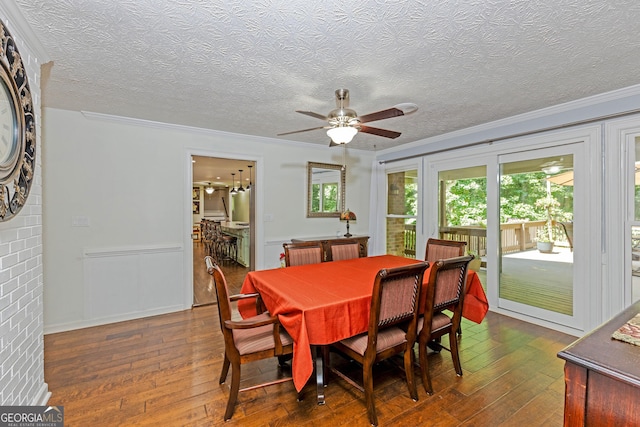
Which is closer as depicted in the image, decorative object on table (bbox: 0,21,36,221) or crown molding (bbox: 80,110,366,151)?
decorative object on table (bbox: 0,21,36,221)

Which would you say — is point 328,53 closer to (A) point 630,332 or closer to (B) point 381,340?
(B) point 381,340

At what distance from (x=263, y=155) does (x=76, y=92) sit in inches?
84.9

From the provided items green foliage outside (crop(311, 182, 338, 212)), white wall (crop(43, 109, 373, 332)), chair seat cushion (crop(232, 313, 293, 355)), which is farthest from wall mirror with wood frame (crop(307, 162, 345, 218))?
chair seat cushion (crop(232, 313, 293, 355))

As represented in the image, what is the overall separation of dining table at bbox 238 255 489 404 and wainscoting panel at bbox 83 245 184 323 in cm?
177

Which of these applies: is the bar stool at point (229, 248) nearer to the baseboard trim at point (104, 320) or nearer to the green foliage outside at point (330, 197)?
the green foliage outside at point (330, 197)

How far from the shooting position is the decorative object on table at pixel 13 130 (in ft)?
4.76

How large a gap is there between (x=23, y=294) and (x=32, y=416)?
74 centimetres

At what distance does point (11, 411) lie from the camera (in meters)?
1.64

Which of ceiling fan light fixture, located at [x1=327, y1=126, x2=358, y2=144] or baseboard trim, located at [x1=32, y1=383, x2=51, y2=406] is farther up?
ceiling fan light fixture, located at [x1=327, y1=126, x2=358, y2=144]

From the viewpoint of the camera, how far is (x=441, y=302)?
215cm

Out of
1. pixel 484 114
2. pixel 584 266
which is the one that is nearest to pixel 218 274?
pixel 484 114

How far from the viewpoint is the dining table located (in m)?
1.71

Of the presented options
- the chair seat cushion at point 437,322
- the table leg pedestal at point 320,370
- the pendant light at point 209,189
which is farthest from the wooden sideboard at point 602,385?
the pendant light at point 209,189

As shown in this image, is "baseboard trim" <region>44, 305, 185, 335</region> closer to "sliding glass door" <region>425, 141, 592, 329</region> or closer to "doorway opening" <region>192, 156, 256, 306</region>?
"doorway opening" <region>192, 156, 256, 306</region>
